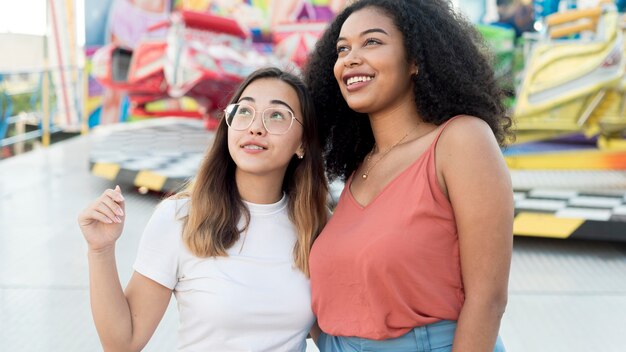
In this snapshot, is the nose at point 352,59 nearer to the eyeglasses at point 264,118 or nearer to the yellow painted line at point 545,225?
the eyeglasses at point 264,118

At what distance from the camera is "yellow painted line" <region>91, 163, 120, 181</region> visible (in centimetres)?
493

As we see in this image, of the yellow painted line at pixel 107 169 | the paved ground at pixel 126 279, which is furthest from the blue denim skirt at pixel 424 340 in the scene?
the yellow painted line at pixel 107 169

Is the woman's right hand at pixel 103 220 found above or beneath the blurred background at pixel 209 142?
above

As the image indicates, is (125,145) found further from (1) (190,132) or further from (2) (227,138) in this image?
(2) (227,138)

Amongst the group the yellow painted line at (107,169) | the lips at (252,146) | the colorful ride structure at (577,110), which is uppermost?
the lips at (252,146)

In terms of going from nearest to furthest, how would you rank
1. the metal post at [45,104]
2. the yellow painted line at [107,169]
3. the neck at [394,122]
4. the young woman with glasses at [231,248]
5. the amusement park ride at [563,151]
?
the young woman with glasses at [231,248] < the neck at [394,122] < the amusement park ride at [563,151] < the yellow painted line at [107,169] < the metal post at [45,104]

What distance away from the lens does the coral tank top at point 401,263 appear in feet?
4.08

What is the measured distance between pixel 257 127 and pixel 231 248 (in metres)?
0.26

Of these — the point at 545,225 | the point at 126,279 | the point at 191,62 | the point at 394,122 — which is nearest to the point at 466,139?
the point at 394,122

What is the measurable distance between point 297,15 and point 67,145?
140 inches

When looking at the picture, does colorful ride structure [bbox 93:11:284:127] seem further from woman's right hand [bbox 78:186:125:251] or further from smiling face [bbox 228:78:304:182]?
woman's right hand [bbox 78:186:125:251]

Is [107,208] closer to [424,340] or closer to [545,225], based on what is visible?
[424,340]

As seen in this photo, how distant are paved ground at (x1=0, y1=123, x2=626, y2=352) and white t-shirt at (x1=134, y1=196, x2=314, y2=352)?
3.62 ft

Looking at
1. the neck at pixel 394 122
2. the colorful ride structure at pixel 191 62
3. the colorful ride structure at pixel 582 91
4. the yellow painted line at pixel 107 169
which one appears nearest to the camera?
the neck at pixel 394 122
